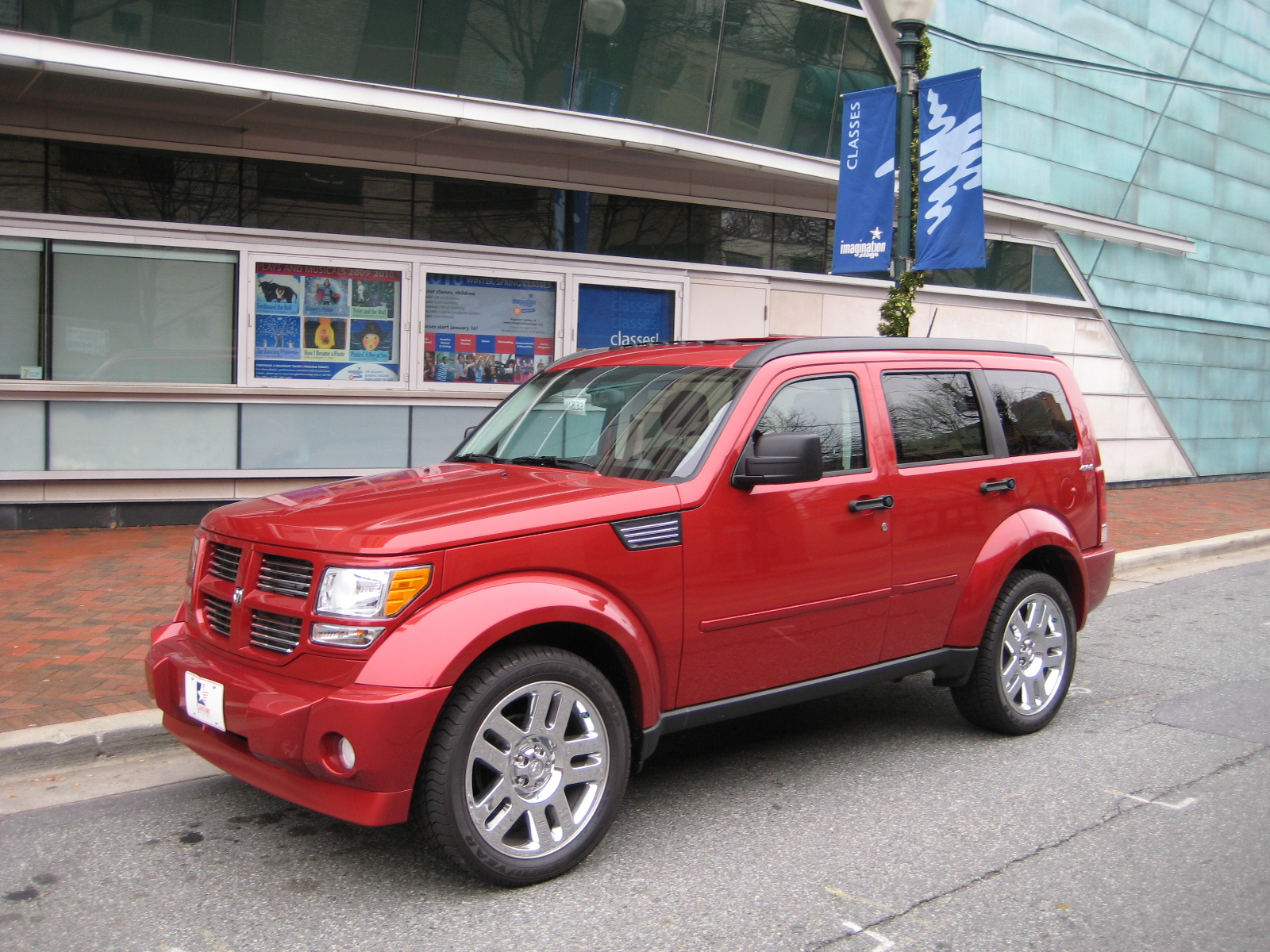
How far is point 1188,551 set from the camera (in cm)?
1158

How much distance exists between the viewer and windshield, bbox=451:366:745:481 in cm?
440

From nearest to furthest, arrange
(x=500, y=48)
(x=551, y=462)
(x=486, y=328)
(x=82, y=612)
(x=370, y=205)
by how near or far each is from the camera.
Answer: (x=551, y=462) < (x=82, y=612) < (x=500, y=48) < (x=370, y=205) < (x=486, y=328)

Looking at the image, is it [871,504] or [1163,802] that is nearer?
[1163,802]

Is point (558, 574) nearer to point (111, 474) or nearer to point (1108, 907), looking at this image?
point (1108, 907)

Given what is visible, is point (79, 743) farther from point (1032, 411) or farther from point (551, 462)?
point (1032, 411)

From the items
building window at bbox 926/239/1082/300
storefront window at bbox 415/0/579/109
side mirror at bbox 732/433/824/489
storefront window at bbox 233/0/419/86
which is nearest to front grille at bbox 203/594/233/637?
side mirror at bbox 732/433/824/489

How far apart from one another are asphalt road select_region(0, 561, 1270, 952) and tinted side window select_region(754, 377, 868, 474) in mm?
1407

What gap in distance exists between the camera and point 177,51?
9.55 m

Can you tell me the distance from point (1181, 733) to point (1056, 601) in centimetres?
90

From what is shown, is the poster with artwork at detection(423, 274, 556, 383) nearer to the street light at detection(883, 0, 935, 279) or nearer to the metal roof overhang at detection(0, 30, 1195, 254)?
the metal roof overhang at detection(0, 30, 1195, 254)

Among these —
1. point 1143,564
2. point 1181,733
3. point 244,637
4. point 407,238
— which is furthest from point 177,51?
point 1143,564

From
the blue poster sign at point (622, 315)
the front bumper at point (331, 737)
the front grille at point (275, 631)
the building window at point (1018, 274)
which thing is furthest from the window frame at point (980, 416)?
the building window at point (1018, 274)

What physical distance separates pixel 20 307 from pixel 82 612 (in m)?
4.06

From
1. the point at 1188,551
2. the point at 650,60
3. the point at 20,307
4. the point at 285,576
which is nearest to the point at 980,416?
the point at 285,576
